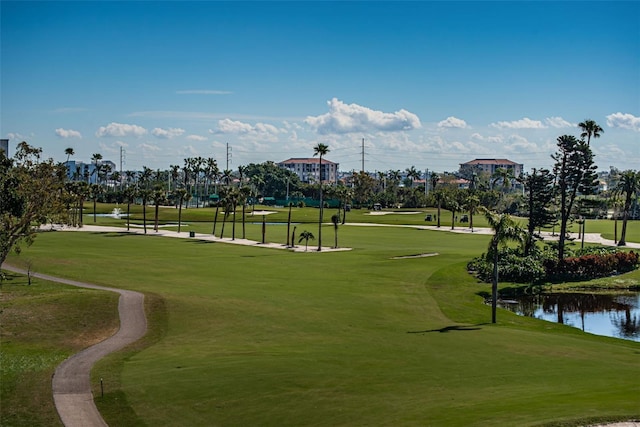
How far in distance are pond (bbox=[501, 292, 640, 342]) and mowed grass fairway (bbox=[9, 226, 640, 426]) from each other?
338 centimetres

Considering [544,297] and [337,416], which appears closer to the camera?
[337,416]

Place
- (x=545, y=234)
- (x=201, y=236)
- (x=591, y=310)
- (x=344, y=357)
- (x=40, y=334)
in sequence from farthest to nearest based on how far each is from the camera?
(x=545, y=234) → (x=201, y=236) → (x=591, y=310) → (x=40, y=334) → (x=344, y=357)

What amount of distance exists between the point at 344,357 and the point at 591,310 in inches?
1158

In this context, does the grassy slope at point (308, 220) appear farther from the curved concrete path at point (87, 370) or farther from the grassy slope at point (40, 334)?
the curved concrete path at point (87, 370)

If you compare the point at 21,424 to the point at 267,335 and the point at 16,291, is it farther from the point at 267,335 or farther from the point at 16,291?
the point at 16,291

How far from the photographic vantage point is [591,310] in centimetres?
5134

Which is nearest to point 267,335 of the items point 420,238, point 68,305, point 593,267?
point 68,305

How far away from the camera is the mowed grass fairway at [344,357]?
72.0ft

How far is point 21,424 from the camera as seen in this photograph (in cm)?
2192

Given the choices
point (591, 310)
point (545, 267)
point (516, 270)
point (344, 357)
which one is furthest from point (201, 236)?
point (344, 357)

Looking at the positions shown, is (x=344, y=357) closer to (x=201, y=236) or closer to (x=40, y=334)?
(x=40, y=334)

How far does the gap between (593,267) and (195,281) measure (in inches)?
1495

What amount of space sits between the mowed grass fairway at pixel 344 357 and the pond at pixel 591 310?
11.1ft

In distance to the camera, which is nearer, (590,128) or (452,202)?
(590,128)
